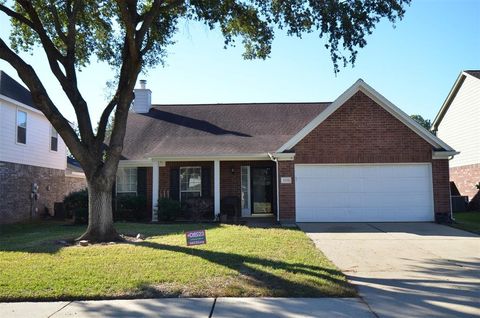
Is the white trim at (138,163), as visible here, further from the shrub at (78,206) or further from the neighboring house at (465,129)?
the neighboring house at (465,129)

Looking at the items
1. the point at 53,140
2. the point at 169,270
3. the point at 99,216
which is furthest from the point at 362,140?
the point at 53,140

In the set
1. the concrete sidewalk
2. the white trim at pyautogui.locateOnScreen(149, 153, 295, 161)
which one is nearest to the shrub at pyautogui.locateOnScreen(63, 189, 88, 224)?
the white trim at pyautogui.locateOnScreen(149, 153, 295, 161)

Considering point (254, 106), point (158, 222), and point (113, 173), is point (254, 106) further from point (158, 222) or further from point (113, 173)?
point (113, 173)

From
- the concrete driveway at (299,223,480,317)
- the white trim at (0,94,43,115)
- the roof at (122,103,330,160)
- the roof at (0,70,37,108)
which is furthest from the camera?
the roof at (0,70,37,108)

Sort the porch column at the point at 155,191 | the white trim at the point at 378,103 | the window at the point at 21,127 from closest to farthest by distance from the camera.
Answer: the white trim at the point at 378,103
the porch column at the point at 155,191
the window at the point at 21,127

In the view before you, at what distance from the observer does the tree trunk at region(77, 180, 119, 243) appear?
1173 centimetres

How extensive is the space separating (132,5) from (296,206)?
340 inches

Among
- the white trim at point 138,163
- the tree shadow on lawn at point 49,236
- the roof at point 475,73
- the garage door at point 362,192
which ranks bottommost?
the tree shadow on lawn at point 49,236

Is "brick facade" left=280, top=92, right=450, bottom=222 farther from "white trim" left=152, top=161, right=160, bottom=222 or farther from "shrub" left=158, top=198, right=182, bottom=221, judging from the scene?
"white trim" left=152, top=161, right=160, bottom=222

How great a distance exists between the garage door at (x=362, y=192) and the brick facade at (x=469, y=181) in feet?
27.0

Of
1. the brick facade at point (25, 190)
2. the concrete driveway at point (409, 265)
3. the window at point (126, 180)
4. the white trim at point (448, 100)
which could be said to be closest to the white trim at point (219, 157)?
the window at point (126, 180)

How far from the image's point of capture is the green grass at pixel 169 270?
6781 mm

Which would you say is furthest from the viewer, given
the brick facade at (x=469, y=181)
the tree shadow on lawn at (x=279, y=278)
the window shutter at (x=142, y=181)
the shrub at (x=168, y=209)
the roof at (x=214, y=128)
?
the brick facade at (x=469, y=181)

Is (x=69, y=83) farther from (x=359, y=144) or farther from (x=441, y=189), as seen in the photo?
(x=441, y=189)
